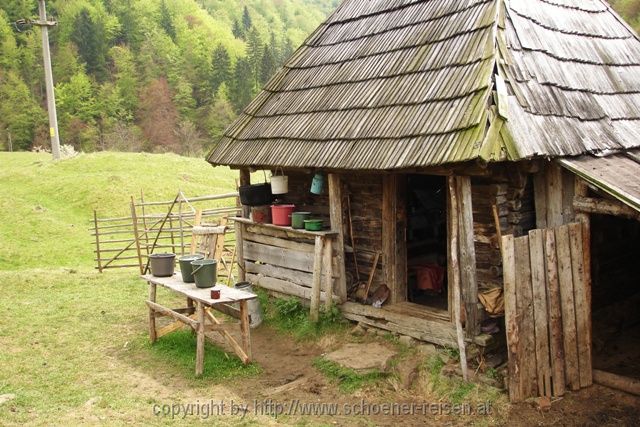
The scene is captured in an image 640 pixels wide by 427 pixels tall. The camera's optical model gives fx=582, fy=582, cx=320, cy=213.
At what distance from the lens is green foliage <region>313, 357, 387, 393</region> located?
21.9 feet

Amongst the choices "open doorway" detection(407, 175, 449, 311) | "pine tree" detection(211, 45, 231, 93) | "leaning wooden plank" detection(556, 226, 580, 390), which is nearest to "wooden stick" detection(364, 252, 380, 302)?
"open doorway" detection(407, 175, 449, 311)

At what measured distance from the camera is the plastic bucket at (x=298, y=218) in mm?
8500

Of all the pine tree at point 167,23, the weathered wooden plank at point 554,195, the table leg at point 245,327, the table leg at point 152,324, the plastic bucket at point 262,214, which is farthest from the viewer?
the pine tree at point 167,23

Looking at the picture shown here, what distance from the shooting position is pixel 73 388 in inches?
Result: 274

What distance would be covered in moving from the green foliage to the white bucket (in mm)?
3065

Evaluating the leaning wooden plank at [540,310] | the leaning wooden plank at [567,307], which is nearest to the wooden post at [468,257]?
the leaning wooden plank at [540,310]

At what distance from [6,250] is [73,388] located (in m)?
11.9

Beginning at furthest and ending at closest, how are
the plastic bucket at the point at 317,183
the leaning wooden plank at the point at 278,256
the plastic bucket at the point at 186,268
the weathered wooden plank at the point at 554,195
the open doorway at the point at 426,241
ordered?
the open doorway at the point at 426,241, the leaning wooden plank at the point at 278,256, the plastic bucket at the point at 317,183, the plastic bucket at the point at 186,268, the weathered wooden plank at the point at 554,195

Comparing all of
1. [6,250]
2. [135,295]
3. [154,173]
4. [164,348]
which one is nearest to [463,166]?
[164,348]

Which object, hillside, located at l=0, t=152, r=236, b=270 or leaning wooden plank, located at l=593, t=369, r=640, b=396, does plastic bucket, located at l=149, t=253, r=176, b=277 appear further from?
hillside, located at l=0, t=152, r=236, b=270

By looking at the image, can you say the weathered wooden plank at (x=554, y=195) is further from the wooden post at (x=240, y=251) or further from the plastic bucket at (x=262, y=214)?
the wooden post at (x=240, y=251)

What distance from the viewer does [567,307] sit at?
6.18 metres

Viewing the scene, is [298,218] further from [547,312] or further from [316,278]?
[547,312]

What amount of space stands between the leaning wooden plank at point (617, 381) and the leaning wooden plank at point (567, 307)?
0.28 metres
